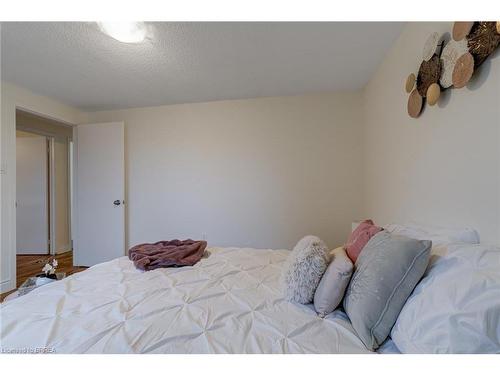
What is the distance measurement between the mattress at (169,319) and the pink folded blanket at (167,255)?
0.19m

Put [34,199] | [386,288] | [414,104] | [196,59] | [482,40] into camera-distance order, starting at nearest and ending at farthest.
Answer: [386,288], [482,40], [414,104], [196,59], [34,199]

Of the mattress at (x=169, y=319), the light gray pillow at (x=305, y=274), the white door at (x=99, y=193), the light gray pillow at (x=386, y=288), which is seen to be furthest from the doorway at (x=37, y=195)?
the light gray pillow at (x=386, y=288)

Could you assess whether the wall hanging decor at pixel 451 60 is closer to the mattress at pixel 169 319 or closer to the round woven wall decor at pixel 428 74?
the round woven wall decor at pixel 428 74

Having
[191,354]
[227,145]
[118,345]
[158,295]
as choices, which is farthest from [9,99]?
[191,354]

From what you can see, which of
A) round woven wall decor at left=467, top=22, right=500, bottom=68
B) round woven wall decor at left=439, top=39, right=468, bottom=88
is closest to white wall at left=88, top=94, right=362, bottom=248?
round woven wall decor at left=439, top=39, right=468, bottom=88

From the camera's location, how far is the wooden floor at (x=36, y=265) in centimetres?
311

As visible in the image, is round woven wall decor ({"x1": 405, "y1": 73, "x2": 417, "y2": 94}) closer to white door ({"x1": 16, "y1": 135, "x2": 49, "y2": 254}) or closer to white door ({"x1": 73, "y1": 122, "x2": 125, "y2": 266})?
white door ({"x1": 73, "y1": 122, "x2": 125, "y2": 266})

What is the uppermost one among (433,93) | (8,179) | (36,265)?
(433,93)

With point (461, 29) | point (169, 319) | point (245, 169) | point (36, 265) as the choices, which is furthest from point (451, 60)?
point (36, 265)

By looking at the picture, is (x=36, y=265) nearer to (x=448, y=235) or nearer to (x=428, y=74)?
(x=448, y=235)

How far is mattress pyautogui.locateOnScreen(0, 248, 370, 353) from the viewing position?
81cm

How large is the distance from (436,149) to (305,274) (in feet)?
3.57

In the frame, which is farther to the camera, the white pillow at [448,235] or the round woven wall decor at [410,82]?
the round woven wall decor at [410,82]

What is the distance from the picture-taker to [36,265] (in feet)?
11.3
